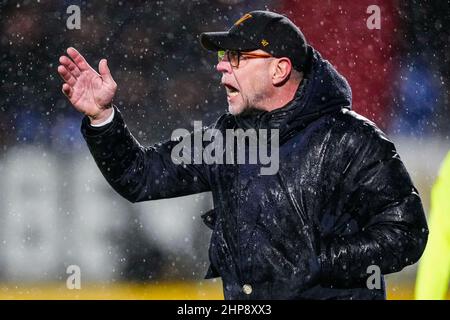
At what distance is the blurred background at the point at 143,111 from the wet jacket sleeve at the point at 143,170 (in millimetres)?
2845

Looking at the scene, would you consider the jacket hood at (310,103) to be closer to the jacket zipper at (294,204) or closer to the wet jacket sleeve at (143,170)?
the jacket zipper at (294,204)

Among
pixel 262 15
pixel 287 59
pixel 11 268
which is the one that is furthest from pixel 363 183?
pixel 11 268

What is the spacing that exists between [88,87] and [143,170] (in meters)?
0.40

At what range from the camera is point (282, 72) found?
332 centimetres

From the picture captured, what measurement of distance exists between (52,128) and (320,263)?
386cm

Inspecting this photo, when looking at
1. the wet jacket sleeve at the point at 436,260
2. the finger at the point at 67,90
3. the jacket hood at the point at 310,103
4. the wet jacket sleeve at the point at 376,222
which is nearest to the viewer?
the wet jacket sleeve at the point at 376,222

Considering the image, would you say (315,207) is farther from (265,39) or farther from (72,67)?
(72,67)

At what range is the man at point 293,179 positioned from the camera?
3.12 meters

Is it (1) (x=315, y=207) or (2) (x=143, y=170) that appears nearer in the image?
(1) (x=315, y=207)

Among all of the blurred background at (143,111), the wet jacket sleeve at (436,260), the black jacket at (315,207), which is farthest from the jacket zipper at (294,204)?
the wet jacket sleeve at (436,260)

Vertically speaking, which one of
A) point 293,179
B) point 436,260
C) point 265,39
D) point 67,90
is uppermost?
point 265,39

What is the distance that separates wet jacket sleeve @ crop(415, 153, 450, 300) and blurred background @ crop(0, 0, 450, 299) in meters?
0.09

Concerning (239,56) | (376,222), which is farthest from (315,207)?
(239,56)

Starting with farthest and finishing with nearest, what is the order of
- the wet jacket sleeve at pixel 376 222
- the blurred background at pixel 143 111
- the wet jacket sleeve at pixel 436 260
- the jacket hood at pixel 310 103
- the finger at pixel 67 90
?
the wet jacket sleeve at pixel 436 260 → the blurred background at pixel 143 111 → the finger at pixel 67 90 → the jacket hood at pixel 310 103 → the wet jacket sleeve at pixel 376 222
